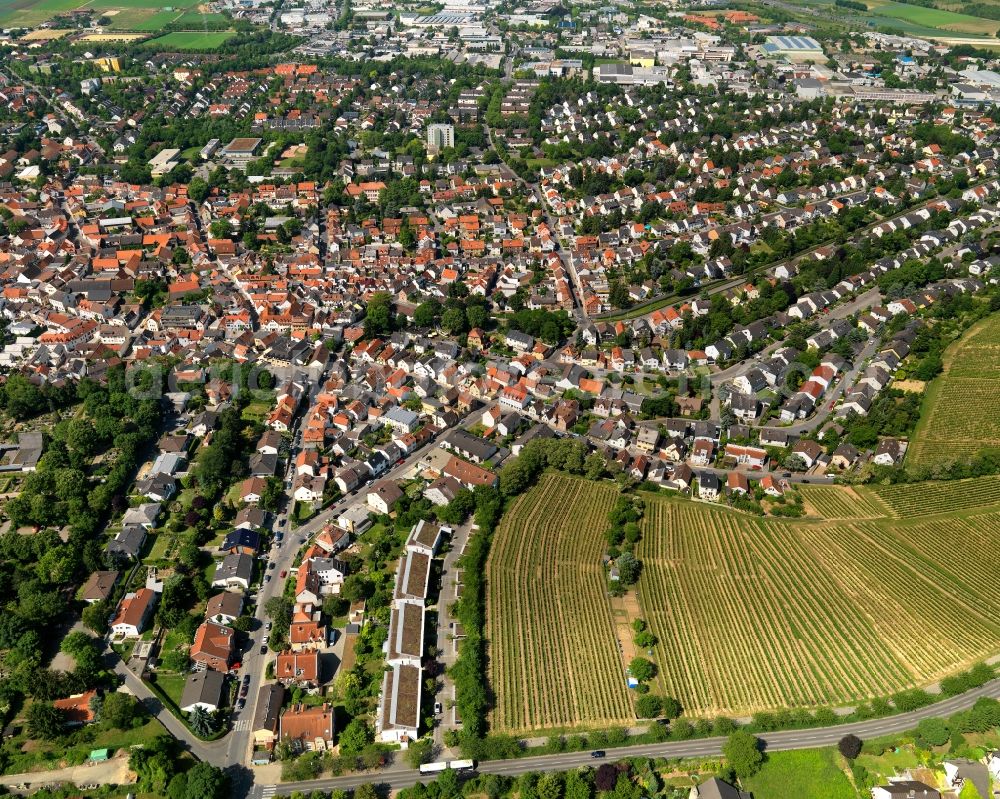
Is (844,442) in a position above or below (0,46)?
below

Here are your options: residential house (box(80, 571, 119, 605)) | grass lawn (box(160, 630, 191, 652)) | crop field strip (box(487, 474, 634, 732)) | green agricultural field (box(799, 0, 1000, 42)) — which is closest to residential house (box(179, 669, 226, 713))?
grass lawn (box(160, 630, 191, 652))

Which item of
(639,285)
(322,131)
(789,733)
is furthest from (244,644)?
(322,131)

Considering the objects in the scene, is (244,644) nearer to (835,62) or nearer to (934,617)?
(934,617)

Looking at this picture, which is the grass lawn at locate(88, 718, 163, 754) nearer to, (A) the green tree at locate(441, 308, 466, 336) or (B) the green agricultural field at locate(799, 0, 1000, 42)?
(A) the green tree at locate(441, 308, 466, 336)

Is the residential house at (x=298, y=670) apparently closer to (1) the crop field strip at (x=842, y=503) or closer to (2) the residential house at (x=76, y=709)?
(2) the residential house at (x=76, y=709)

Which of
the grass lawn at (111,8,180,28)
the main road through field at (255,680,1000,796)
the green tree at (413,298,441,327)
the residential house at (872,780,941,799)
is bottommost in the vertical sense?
the main road through field at (255,680,1000,796)

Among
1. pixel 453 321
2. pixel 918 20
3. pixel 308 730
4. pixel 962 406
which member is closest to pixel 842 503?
pixel 962 406
